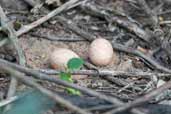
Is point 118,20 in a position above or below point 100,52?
above

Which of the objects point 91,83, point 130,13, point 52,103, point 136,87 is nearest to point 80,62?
point 91,83

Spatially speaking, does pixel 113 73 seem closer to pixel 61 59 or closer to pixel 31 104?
pixel 61 59

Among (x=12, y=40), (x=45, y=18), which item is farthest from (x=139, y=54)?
(x=12, y=40)

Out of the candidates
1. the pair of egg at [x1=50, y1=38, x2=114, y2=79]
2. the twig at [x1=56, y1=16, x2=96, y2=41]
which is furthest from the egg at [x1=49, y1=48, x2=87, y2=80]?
the twig at [x1=56, y1=16, x2=96, y2=41]

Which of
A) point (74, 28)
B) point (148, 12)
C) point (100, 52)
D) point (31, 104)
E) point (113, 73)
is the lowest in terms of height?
point (31, 104)

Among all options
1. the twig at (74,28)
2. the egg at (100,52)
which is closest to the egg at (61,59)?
the egg at (100,52)

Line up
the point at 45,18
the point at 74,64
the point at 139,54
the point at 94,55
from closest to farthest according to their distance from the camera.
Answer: the point at 74,64
the point at 94,55
the point at 139,54
the point at 45,18

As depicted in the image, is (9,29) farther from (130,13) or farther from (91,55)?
(130,13)
